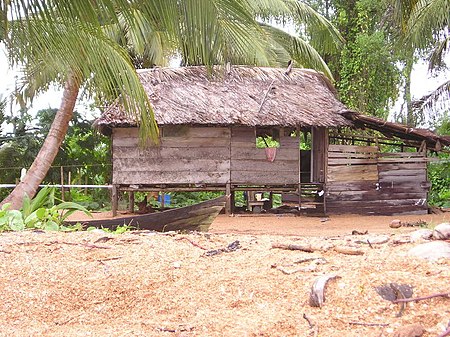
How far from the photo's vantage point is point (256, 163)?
15.0 meters

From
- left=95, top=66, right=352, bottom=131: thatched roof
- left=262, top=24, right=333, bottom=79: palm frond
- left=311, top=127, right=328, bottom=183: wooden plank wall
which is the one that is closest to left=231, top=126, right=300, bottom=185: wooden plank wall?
left=311, top=127, right=328, bottom=183: wooden plank wall

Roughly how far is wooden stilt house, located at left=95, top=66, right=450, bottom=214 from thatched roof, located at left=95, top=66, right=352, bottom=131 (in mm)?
29

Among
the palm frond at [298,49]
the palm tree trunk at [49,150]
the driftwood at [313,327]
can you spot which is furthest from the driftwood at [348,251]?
the palm frond at [298,49]

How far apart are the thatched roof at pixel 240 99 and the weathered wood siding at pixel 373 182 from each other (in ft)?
3.87

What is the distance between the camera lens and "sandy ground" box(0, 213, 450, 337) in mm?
3107

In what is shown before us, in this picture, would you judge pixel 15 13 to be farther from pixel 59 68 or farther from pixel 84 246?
pixel 84 246

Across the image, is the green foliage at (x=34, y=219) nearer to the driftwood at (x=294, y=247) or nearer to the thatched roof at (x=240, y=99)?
the driftwood at (x=294, y=247)

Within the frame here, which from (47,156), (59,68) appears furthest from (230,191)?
(59,68)

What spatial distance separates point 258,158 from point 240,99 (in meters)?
1.62

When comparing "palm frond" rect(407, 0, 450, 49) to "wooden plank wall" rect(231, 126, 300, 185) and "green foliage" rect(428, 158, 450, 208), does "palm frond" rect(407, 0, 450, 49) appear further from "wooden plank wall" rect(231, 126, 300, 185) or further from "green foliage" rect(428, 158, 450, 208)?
"green foliage" rect(428, 158, 450, 208)

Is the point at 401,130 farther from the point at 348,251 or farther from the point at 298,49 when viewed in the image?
A: the point at 348,251

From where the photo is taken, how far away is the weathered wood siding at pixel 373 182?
15.1 metres

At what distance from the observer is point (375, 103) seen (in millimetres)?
20750

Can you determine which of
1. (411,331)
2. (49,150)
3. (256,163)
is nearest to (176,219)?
(49,150)
